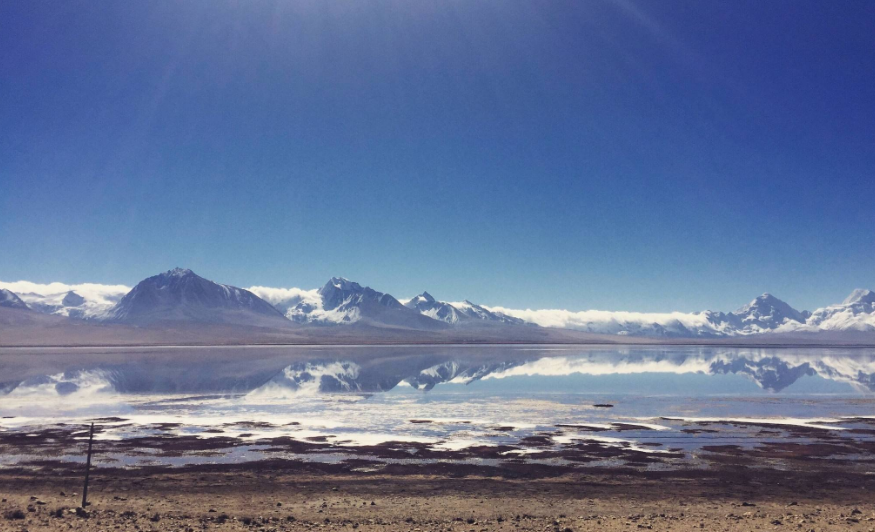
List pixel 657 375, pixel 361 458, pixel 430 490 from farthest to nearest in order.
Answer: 1. pixel 657 375
2. pixel 361 458
3. pixel 430 490

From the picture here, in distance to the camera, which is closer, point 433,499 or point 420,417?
point 433,499

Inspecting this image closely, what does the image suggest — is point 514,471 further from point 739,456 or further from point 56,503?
point 56,503

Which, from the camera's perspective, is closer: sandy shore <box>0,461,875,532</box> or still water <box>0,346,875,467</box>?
sandy shore <box>0,461,875,532</box>

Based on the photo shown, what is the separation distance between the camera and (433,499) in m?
17.6

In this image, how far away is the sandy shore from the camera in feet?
48.4

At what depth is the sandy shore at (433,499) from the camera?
14.7 metres

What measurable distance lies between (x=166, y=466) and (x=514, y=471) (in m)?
12.9

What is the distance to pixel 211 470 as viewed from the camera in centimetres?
2134

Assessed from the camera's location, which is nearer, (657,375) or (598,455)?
(598,455)

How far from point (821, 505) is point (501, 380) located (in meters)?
46.9

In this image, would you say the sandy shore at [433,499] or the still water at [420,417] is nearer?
the sandy shore at [433,499]

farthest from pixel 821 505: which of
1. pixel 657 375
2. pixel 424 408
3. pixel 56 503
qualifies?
pixel 657 375

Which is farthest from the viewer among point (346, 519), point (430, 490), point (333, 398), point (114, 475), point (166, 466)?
point (333, 398)

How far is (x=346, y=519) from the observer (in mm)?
15508
